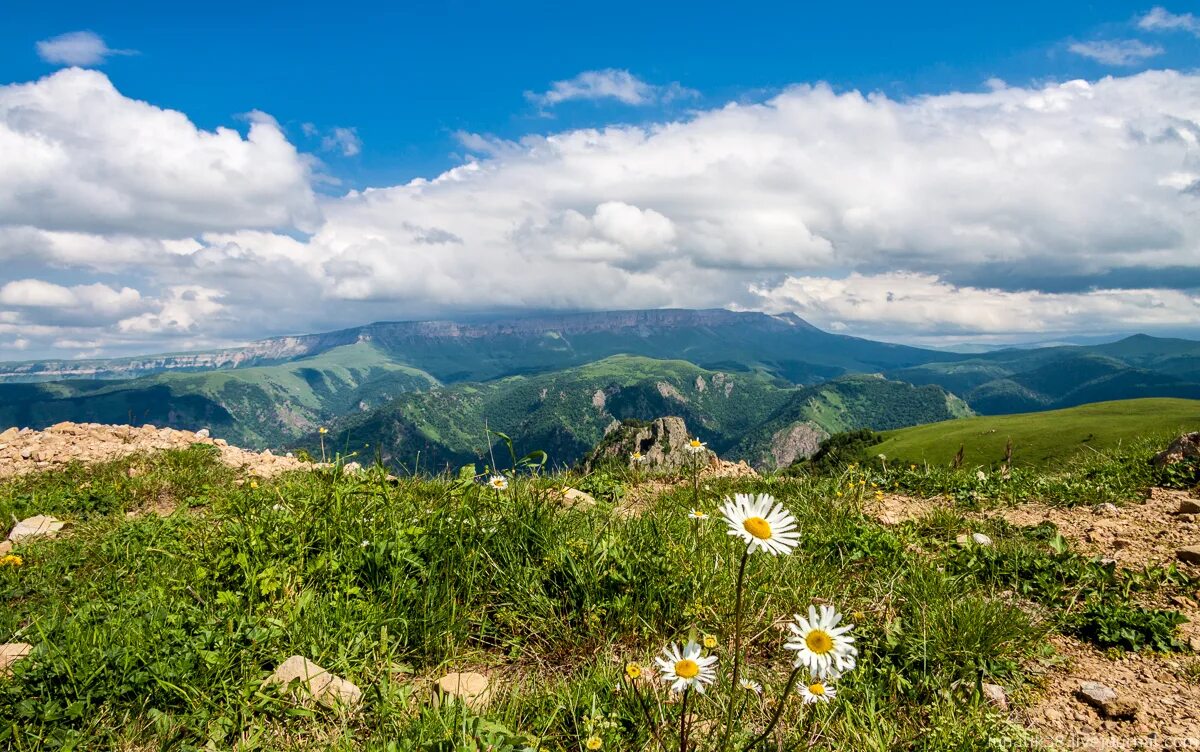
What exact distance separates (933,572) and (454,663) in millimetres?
4564

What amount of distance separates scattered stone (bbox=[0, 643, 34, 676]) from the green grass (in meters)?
93.2

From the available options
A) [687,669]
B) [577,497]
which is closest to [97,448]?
[577,497]

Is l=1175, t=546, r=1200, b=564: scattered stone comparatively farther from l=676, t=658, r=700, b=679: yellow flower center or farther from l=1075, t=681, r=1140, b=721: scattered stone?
l=676, t=658, r=700, b=679: yellow flower center

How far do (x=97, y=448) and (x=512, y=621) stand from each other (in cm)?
1293

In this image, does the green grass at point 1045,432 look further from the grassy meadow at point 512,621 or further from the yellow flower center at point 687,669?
the yellow flower center at point 687,669

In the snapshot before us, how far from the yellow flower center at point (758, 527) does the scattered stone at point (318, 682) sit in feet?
9.20

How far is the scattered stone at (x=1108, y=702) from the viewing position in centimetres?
376

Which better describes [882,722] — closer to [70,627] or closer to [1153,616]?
[1153,616]

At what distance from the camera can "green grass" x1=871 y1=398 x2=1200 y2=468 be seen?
85.7m

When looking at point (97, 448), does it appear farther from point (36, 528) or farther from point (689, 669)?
point (689, 669)

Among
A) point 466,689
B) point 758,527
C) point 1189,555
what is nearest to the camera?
point 758,527

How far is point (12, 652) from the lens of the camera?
4090mm

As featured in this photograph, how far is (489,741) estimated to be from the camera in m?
3.03

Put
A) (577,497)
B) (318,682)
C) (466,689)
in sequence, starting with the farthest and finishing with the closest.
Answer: (577,497) → (466,689) → (318,682)
